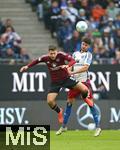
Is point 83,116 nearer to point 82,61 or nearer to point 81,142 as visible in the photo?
point 82,61

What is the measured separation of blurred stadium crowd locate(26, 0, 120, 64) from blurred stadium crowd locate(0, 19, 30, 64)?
1440mm

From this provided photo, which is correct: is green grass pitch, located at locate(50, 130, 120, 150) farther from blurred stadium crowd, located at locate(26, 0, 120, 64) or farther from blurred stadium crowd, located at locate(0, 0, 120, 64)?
blurred stadium crowd, located at locate(26, 0, 120, 64)

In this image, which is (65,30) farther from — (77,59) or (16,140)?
(16,140)

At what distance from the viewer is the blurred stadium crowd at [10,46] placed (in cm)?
2523

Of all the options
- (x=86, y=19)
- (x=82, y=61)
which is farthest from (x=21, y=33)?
(x=82, y=61)

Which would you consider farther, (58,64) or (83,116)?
(83,116)

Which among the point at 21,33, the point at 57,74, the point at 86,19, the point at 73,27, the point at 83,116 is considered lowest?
the point at 83,116

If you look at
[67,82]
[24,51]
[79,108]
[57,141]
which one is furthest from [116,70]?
[57,141]

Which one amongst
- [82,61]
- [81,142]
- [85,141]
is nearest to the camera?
[81,142]

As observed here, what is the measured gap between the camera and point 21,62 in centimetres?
2453

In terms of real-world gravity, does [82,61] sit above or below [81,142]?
above

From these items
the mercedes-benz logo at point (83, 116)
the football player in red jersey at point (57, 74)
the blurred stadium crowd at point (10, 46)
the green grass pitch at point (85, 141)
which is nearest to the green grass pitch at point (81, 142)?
the green grass pitch at point (85, 141)

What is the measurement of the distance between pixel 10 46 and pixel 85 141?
7.98 m

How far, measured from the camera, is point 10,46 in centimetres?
2592
